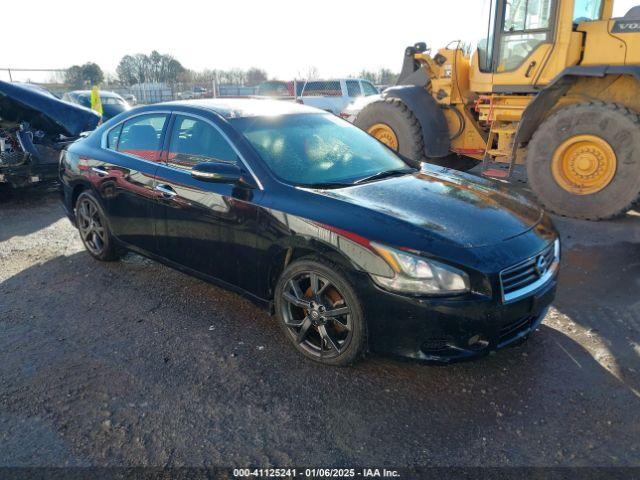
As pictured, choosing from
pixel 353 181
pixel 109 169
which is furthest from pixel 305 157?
pixel 109 169

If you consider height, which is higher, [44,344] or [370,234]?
[370,234]

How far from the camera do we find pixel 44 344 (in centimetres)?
335

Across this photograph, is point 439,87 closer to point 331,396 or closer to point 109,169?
point 109,169

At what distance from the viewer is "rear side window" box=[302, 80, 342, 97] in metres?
16.9

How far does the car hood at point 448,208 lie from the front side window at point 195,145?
3.05 ft

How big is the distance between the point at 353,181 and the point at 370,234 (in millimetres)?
783

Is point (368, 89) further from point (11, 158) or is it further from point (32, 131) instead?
point (11, 158)

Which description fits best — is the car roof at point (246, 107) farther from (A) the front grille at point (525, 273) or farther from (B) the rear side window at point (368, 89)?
(B) the rear side window at point (368, 89)

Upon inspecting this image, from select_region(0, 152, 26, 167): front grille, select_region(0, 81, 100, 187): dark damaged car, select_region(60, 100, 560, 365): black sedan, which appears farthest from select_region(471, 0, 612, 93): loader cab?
select_region(0, 152, 26, 167): front grille

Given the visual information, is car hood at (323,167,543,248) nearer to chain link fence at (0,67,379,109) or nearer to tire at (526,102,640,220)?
tire at (526,102,640,220)

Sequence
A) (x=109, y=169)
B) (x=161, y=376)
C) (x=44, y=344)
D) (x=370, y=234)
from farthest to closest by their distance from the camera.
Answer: (x=109, y=169) → (x=44, y=344) → (x=161, y=376) → (x=370, y=234)

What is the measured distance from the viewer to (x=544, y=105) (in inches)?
253

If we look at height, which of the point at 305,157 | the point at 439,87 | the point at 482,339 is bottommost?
the point at 482,339

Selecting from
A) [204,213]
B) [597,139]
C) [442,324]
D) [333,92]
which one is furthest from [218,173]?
[333,92]
